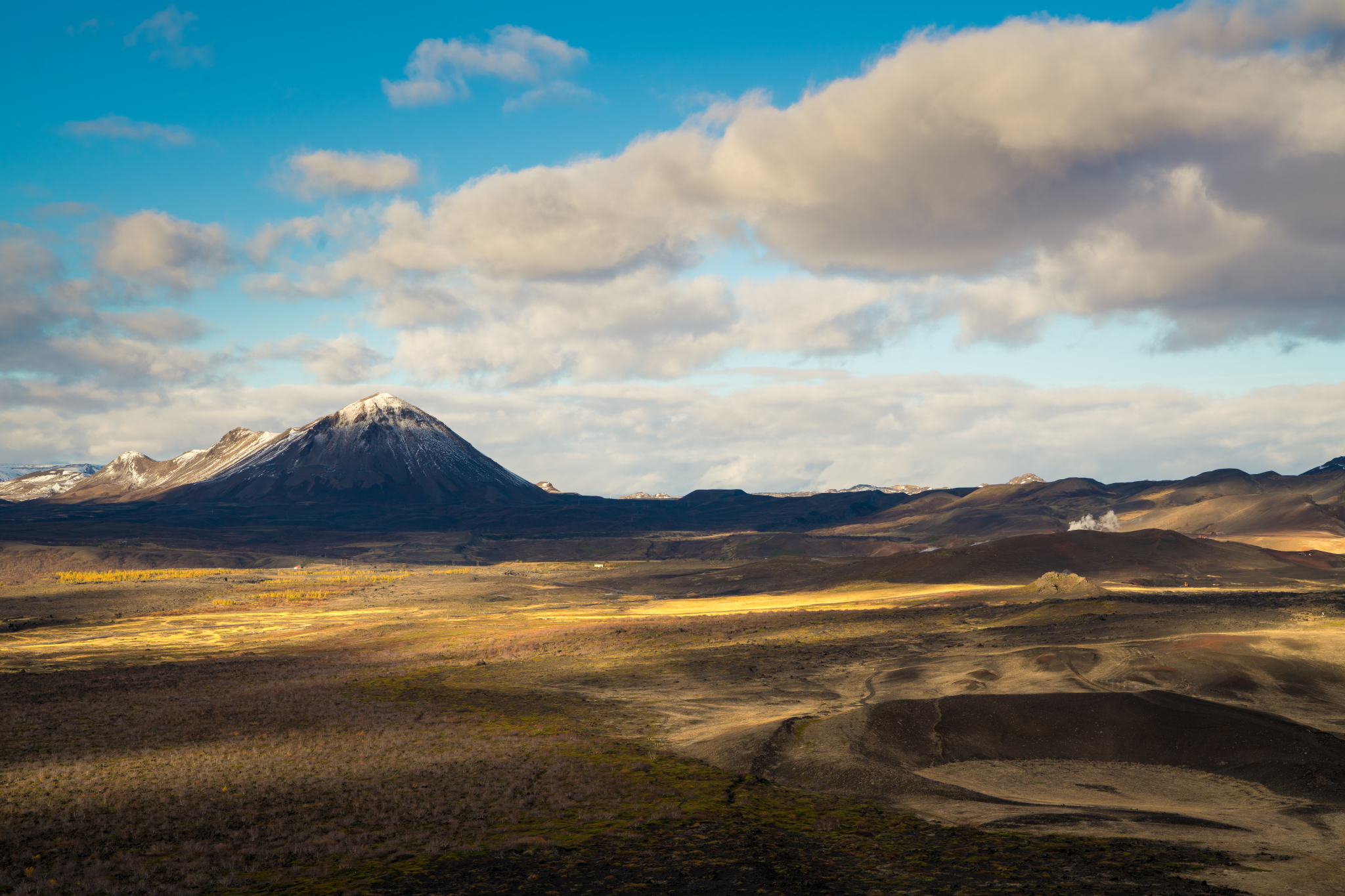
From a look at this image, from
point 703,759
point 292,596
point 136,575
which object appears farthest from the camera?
point 136,575

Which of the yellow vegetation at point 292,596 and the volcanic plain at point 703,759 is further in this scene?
the yellow vegetation at point 292,596

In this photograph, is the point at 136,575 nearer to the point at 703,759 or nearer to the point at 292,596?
the point at 292,596

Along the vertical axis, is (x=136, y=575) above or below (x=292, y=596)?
above

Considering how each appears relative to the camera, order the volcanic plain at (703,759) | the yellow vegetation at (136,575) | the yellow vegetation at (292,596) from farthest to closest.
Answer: the yellow vegetation at (136,575)
the yellow vegetation at (292,596)
the volcanic plain at (703,759)

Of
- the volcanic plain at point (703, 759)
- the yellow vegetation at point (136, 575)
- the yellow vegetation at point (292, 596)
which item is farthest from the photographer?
the yellow vegetation at point (136, 575)

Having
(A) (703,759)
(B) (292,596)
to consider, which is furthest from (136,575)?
(A) (703,759)

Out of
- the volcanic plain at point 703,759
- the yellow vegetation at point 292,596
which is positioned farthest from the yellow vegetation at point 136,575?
the volcanic plain at point 703,759

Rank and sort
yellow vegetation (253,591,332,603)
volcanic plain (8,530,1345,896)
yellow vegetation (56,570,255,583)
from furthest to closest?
1. yellow vegetation (56,570,255,583)
2. yellow vegetation (253,591,332,603)
3. volcanic plain (8,530,1345,896)

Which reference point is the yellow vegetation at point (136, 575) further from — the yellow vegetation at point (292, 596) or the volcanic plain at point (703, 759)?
the volcanic plain at point (703, 759)

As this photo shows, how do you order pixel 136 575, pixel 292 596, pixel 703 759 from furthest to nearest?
1. pixel 136 575
2. pixel 292 596
3. pixel 703 759

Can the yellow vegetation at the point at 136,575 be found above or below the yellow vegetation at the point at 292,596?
above

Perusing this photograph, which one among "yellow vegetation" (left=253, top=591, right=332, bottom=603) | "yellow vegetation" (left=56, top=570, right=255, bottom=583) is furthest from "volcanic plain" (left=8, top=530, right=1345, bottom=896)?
"yellow vegetation" (left=56, top=570, right=255, bottom=583)

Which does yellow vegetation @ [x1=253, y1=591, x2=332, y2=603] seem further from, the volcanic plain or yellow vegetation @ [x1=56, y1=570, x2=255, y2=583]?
the volcanic plain
